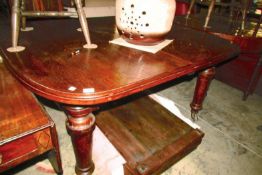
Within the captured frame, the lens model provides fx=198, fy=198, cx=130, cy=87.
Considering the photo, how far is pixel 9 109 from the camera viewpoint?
28.2 inches

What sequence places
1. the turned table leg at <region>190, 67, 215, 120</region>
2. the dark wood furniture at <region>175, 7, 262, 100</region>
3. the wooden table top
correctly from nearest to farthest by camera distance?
1. the wooden table top
2. the turned table leg at <region>190, 67, 215, 120</region>
3. the dark wood furniture at <region>175, 7, 262, 100</region>

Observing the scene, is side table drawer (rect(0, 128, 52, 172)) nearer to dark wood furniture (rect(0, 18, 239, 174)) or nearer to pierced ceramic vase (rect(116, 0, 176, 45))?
dark wood furniture (rect(0, 18, 239, 174))

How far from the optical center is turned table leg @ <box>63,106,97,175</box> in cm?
73

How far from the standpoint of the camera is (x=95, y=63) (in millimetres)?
802

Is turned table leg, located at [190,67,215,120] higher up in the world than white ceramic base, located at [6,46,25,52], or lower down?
lower down

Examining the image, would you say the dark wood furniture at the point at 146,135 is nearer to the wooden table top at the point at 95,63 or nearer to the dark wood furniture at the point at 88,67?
the dark wood furniture at the point at 88,67

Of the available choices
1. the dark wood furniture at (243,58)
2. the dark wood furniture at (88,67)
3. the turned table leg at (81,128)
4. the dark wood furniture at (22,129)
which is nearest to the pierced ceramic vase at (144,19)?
the dark wood furniture at (88,67)

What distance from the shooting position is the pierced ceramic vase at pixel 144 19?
33.3 inches

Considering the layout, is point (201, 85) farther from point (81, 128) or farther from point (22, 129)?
point (22, 129)

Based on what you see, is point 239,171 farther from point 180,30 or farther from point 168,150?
point 180,30

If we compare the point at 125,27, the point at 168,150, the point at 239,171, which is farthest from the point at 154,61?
the point at 239,171

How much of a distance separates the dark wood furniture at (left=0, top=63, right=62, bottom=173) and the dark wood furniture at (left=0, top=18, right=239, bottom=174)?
9 cm

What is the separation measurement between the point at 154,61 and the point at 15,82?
0.62 m

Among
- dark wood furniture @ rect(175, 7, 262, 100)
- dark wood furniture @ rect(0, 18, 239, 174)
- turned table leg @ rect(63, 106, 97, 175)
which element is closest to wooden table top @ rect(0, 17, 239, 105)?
dark wood furniture @ rect(0, 18, 239, 174)
